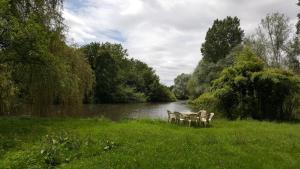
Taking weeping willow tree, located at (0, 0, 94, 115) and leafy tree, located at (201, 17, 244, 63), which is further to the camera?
leafy tree, located at (201, 17, 244, 63)

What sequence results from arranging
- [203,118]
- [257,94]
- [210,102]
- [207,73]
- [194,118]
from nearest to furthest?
1. [194,118]
2. [203,118]
3. [257,94]
4. [210,102]
5. [207,73]

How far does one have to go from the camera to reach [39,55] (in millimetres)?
15766

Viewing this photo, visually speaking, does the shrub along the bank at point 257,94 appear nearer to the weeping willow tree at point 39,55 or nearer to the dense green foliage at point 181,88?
the weeping willow tree at point 39,55

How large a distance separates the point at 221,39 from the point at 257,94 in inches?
1663

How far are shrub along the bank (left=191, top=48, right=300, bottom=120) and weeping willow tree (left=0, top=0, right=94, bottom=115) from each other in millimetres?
10607

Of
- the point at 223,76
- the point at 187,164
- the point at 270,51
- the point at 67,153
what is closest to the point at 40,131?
the point at 67,153

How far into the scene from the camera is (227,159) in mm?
10141

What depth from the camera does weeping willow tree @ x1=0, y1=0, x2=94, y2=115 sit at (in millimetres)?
15188

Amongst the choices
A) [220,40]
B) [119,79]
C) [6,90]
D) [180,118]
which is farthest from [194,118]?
[119,79]

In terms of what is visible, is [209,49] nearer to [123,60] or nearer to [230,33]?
[230,33]

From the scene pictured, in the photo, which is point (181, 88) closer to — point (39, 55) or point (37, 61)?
point (37, 61)

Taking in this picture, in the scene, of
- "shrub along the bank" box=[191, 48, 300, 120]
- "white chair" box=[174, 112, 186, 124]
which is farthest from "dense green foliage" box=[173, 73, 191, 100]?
"white chair" box=[174, 112, 186, 124]

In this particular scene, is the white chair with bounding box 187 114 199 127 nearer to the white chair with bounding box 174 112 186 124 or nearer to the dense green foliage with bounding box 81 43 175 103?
the white chair with bounding box 174 112 186 124

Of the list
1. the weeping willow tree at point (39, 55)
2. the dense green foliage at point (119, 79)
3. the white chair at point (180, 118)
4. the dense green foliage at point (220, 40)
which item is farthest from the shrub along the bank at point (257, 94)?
the dense green foliage at point (220, 40)
